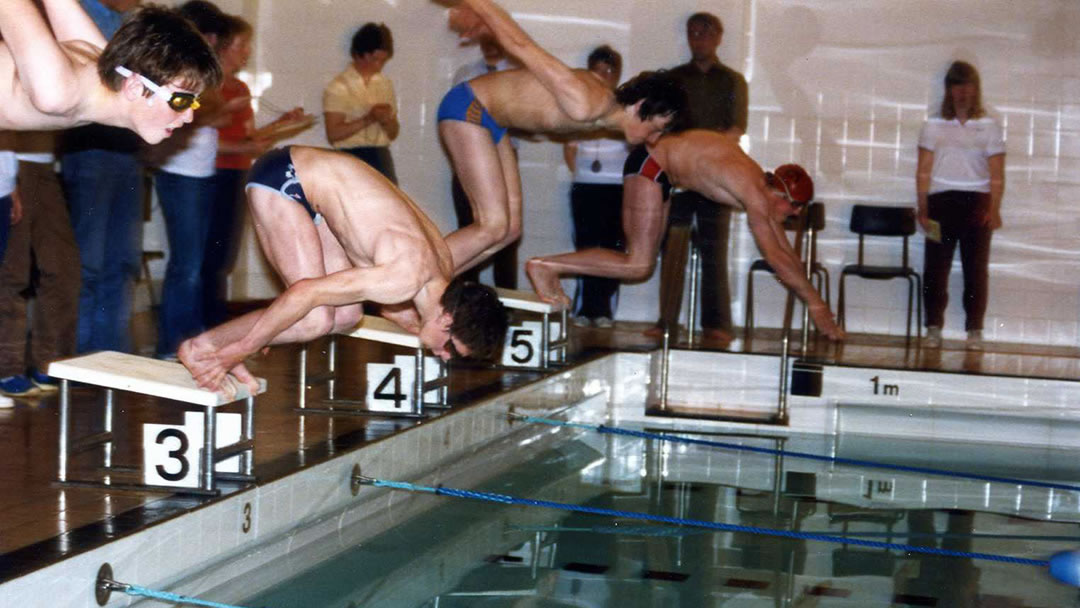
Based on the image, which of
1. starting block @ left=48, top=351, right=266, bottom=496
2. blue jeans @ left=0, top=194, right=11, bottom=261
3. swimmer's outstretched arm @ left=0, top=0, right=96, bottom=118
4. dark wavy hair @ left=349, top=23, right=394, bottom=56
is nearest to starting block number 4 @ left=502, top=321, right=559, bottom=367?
dark wavy hair @ left=349, top=23, right=394, bottom=56

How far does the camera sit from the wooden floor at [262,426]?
3.29m

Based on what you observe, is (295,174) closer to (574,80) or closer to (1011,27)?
(574,80)

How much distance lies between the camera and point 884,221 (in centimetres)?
915

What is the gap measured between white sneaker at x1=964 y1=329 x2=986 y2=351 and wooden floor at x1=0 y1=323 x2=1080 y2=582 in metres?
0.14

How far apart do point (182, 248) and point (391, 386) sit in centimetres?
110

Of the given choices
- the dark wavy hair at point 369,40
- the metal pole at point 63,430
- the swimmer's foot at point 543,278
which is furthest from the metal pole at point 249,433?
the dark wavy hair at point 369,40

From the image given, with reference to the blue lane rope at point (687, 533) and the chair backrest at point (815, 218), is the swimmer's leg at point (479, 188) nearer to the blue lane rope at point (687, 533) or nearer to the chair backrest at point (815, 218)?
the blue lane rope at point (687, 533)

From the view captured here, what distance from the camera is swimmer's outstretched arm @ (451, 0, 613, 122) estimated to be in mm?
4797

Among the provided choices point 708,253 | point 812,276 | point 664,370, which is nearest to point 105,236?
→ point 664,370

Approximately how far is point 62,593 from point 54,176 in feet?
8.17

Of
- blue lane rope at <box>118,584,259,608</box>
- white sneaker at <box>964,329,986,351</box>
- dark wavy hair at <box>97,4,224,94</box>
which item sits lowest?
blue lane rope at <box>118,584,259,608</box>

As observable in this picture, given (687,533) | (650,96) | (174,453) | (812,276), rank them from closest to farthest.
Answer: (174,453)
(687,533)
(650,96)
(812,276)

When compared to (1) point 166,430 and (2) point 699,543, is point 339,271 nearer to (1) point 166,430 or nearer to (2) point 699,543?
(1) point 166,430

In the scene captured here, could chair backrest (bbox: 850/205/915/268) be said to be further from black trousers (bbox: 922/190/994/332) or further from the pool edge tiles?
the pool edge tiles
